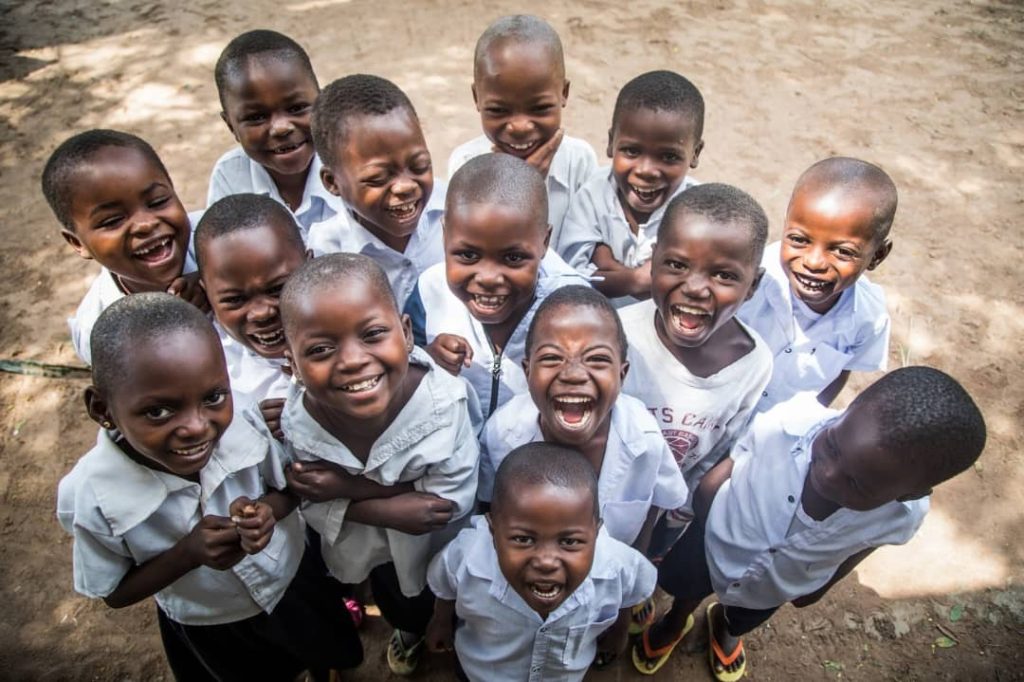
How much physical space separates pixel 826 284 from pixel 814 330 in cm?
19

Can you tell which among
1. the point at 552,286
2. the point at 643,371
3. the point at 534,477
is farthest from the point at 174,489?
the point at 643,371

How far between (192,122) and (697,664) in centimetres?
493

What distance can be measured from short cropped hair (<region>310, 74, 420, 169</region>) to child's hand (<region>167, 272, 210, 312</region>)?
1.94 ft

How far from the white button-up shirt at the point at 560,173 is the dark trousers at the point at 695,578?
1.23 metres

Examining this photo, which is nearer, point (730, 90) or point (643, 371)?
point (643, 371)

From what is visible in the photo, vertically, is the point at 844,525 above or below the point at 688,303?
below

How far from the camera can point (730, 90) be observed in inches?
207

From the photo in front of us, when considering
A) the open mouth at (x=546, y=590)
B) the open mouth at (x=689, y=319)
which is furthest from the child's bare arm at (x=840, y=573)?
the open mouth at (x=546, y=590)

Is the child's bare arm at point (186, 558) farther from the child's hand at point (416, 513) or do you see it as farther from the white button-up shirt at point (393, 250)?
the white button-up shirt at point (393, 250)

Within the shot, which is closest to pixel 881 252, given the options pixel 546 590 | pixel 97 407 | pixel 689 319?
pixel 689 319

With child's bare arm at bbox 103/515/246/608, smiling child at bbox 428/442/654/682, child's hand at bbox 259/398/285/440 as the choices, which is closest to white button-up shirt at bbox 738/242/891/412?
smiling child at bbox 428/442/654/682

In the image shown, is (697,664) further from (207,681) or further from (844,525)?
(207,681)

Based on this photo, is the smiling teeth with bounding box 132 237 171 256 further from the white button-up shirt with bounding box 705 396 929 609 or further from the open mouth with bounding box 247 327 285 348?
the white button-up shirt with bounding box 705 396 929 609

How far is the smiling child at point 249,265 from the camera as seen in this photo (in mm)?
1769
